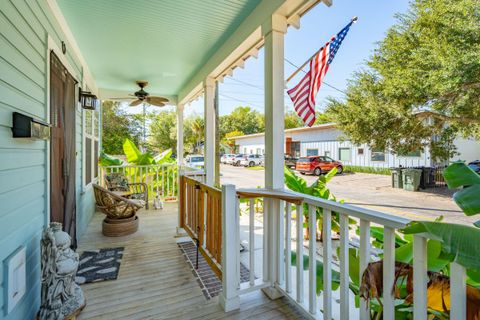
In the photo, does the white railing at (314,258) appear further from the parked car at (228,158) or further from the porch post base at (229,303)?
the parked car at (228,158)

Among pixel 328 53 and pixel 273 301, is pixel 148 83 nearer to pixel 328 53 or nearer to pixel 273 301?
pixel 328 53

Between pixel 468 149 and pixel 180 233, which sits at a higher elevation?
pixel 468 149

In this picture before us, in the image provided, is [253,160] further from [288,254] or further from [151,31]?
[288,254]

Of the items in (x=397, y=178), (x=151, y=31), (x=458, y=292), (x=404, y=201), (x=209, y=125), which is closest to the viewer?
(x=458, y=292)

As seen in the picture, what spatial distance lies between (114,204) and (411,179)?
10768 millimetres

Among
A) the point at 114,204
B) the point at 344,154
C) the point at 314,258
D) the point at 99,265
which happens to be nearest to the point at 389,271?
the point at 314,258

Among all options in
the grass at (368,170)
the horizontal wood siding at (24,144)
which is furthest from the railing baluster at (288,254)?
the grass at (368,170)

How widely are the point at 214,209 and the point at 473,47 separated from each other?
29.9ft

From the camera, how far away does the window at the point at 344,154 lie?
1633 centimetres

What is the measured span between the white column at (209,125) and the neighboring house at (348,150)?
9.02m

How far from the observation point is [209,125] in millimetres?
4520

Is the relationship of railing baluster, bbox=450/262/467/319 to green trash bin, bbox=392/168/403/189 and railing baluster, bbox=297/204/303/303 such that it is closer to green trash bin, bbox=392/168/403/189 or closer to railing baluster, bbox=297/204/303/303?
railing baluster, bbox=297/204/303/303

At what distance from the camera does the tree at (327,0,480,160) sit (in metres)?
7.37

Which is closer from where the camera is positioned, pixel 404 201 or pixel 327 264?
pixel 327 264
